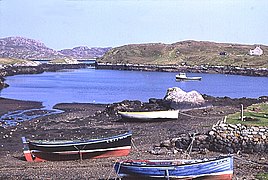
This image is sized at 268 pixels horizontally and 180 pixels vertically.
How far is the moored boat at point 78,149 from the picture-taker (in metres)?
28.8

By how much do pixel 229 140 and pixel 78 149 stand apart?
339 inches

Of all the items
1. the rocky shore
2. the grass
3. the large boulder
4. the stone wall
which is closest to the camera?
the rocky shore

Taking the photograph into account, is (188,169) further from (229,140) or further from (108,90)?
(108,90)

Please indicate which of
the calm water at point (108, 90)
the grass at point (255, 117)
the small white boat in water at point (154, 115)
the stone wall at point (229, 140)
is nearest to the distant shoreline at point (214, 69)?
the calm water at point (108, 90)

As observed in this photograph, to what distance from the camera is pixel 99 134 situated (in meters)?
38.9

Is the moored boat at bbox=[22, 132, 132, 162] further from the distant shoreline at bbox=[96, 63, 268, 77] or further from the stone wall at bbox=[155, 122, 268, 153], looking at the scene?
the distant shoreline at bbox=[96, 63, 268, 77]

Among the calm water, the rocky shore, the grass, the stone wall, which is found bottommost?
the calm water

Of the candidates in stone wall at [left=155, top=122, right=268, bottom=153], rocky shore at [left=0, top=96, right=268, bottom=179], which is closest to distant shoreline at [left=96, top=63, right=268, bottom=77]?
rocky shore at [left=0, top=96, right=268, bottom=179]

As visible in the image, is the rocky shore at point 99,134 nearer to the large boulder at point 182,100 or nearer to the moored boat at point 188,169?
the large boulder at point 182,100

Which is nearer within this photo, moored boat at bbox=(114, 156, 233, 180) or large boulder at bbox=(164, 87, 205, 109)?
moored boat at bbox=(114, 156, 233, 180)

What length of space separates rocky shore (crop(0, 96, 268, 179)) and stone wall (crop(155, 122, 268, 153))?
448 mm

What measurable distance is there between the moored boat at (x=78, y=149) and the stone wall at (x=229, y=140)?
346 centimetres

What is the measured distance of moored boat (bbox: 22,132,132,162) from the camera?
28.8 m

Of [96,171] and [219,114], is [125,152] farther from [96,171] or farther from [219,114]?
[219,114]
